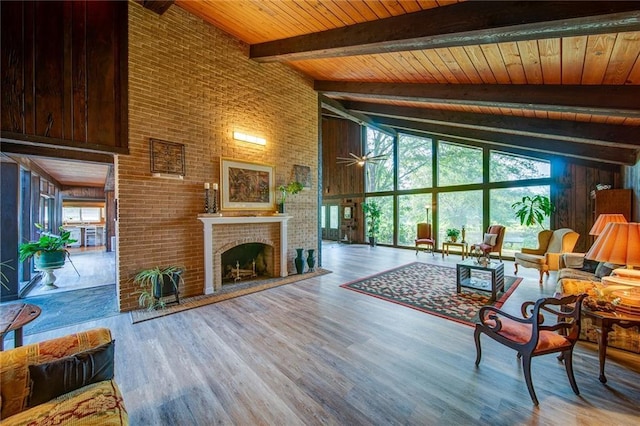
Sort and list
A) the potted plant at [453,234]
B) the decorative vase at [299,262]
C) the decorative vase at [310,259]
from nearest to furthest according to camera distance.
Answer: the decorative vase at [299,262], the decorative vase at [310,259], the potted plant at [453,234]

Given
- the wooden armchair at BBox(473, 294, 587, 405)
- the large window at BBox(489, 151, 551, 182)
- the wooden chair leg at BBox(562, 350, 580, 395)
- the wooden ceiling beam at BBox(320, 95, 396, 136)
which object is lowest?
the wooden chair leg at BBox(562, 350, 580, 395)

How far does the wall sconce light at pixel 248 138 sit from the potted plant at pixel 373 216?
586 centimetres

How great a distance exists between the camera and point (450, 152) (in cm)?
800

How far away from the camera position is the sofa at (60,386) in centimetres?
119

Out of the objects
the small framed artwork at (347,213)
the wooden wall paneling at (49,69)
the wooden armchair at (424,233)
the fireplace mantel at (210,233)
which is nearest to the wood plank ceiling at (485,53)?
the wooden wall paneling at (49,69)

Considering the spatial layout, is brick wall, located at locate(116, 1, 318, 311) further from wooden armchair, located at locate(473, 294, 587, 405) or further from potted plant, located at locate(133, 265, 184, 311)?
wooden armchair, located at locate(473, 294, 587, 405)

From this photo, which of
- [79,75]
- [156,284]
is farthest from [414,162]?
[79,75]

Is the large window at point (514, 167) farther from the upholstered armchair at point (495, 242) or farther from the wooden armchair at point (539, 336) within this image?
the wooden armchair at point (539, 336)

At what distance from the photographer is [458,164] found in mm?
7828

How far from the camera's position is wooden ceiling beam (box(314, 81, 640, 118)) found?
262cm

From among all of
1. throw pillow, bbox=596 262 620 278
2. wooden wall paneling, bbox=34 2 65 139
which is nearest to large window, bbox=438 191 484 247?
throw pillow, bbox=596 262 620 278

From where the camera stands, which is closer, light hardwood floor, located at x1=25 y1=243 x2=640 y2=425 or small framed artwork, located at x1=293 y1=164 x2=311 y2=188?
light hardwood floor, located at x1=25 y1=243 x2=640 y2=425

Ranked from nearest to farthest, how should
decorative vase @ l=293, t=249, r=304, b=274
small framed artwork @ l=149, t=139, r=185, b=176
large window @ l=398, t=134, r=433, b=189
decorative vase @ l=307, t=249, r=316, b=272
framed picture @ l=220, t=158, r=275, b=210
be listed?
1. small framed artwork @ l=149, t=139, r=185, b=176
2. framed picture @ l=220, t=158, r=275, b=210
3. decorative vase @ l=293, t=249, r=304, b=274
4. decorative vase @ l=307, t=249, r=316, b=272
5. large window @ l=398, t=134, r=433, b=189

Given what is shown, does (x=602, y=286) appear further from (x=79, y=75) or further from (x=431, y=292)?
(x=79, y=75)
